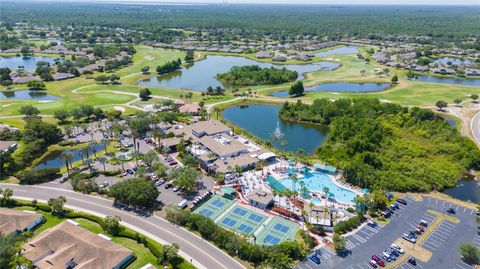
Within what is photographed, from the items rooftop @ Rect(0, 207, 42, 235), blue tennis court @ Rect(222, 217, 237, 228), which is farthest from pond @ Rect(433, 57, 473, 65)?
rooftop @ Rect(0, 207, 42, 235)

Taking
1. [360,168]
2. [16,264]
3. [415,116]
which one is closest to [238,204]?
[360,168]

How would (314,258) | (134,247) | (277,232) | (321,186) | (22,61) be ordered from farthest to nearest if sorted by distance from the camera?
(22,61), (321,186), (277,232), (134,247), (314,258)

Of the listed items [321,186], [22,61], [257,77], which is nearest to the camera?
[321,186]

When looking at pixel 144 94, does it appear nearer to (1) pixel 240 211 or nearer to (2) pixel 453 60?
(1) pixel 240 211

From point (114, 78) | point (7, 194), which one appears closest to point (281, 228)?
point (7, 194)

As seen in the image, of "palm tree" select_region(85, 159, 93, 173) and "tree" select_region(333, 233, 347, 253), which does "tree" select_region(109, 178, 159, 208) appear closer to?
"palm tree" select_region(85, 159, 93, 173)

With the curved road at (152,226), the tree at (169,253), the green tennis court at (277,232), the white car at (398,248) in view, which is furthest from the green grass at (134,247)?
the white car at (398,248)

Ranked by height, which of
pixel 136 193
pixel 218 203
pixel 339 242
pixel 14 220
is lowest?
pixel 218 203

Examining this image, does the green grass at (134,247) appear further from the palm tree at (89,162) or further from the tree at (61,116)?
the tree at (61,116)
